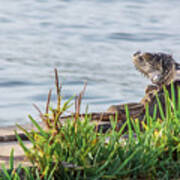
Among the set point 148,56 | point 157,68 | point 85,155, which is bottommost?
point 85,155

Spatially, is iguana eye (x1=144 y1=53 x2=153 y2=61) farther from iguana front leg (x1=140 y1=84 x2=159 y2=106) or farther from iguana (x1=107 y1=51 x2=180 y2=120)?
iguana front leg (x1=140 y1=84 x2=159 y2=106)

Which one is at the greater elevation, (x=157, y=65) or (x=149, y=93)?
(x=157, y=65)

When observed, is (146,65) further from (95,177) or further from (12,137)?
(95,177)

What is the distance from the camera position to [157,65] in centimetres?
566

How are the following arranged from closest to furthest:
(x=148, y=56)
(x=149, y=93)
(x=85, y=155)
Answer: (x=85, y=155)
(x=149, y=93)
(x=148, y=56)

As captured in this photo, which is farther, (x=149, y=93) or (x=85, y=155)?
(x=149, y=93)

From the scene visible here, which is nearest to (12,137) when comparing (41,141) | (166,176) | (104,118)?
(104,118)

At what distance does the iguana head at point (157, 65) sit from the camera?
18.4ft

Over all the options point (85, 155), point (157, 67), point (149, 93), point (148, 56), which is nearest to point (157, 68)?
point (157, 67)

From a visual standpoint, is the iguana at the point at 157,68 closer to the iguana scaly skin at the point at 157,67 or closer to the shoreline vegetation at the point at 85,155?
the iguana scaly skin at the point at 157,67

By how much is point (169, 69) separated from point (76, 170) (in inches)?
96.6

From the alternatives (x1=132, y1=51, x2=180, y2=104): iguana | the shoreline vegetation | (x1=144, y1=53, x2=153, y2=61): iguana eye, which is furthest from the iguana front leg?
the shoreline vegetation

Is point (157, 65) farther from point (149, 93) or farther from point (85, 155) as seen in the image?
point (85, 155)

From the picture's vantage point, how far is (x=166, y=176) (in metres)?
3.55
